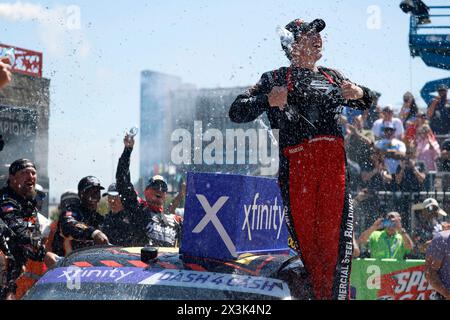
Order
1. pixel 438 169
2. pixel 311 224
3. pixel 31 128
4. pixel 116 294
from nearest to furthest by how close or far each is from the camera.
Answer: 1. pixel 116 294
2. pixel 311 224
3. pixel 438 169
4. pixel 31 128

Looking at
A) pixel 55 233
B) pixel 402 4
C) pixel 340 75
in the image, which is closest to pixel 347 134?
pixel 402 4

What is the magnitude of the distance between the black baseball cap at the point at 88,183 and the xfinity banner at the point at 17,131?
1310 centimetres

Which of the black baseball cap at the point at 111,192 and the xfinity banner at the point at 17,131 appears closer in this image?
the black baseball cap at the point at 111,192

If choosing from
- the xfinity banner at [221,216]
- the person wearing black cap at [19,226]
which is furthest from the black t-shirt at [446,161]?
the xfinity banner at [221,216]

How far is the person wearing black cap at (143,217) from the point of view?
20.5 ft

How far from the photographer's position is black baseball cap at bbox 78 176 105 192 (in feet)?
20.4

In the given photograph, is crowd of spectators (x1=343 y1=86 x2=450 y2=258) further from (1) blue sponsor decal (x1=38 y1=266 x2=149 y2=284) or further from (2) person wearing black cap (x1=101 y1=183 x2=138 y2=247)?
(1) blue sponsor decal (x1=38 y1=266 x2=149 y2=284)

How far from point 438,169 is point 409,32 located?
3.50 m

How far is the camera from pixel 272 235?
3.81 m

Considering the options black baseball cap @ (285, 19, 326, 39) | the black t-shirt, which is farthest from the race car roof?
the black t-shirt

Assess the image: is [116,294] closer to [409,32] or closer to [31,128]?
[409,32]

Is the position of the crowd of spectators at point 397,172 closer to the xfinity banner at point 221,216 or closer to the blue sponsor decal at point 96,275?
the xfinity banner at point 221,216

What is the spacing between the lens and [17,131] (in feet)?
62.7

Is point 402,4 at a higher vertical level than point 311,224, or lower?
higher
